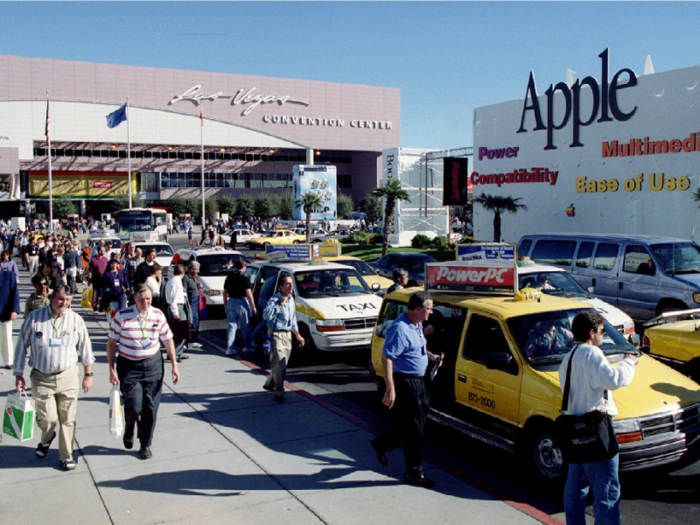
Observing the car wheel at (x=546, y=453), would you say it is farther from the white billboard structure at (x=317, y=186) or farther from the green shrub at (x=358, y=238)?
the white billboard structure at (x=317, y=186)

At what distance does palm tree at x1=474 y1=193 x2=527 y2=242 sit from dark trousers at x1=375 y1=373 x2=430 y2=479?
25.8m

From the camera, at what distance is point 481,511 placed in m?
5.14

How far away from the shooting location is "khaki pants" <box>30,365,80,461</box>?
5.87 m

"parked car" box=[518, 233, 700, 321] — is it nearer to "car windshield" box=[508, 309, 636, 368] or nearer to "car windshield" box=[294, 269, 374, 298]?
"car windshield" box=[294, 269, 374, 298]

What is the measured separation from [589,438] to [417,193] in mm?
39343

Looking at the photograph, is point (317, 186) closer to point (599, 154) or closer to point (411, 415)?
point (599, 154)

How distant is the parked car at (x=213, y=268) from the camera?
51.0ft

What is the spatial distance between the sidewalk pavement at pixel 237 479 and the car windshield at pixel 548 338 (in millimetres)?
1308

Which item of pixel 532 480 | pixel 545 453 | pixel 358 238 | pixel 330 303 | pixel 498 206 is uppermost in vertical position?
pixel 498 206

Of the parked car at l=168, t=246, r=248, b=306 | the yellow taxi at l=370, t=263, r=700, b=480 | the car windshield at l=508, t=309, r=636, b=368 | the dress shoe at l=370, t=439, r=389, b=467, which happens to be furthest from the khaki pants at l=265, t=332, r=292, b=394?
the parked car at l=168, t=246, r=248, b=306

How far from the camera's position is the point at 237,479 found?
5836 mm

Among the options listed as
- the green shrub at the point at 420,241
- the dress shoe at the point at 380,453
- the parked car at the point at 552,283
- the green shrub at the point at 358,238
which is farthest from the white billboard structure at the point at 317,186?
the dress shoe at the point at 380,453

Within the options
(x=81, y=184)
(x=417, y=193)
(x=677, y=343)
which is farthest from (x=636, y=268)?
(x=81, y=184)

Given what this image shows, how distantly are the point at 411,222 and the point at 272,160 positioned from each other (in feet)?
179
